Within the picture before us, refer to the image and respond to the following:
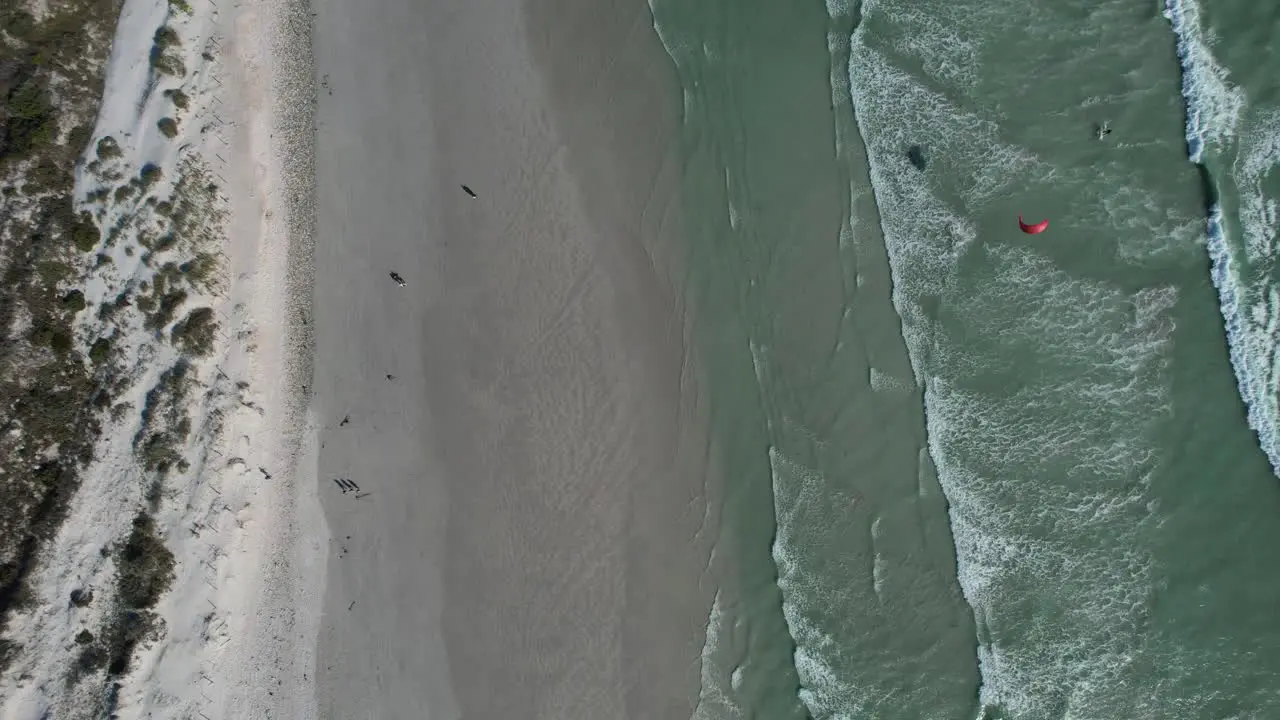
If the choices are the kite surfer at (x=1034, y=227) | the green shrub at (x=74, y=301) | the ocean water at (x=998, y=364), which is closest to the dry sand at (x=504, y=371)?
the ocean water at (x=998, y=364)

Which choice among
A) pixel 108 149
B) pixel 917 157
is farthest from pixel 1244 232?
pixel 108 149

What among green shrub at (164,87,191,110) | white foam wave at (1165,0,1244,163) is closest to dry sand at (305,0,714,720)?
green shrub at (164,87,191,110)

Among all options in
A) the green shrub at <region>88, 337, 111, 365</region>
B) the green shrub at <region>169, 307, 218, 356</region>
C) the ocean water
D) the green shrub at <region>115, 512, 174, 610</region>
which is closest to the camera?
the ocean water

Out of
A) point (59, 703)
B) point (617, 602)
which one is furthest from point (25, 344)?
point (617, 602)

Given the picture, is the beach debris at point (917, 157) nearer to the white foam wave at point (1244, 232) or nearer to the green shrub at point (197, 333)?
the white foam wave at point (1244, 232)

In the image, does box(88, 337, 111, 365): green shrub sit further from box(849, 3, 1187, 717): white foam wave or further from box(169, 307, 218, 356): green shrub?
box(849, 3, 1187, 717): white foam wave

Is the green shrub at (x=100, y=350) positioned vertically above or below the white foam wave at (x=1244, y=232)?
below
